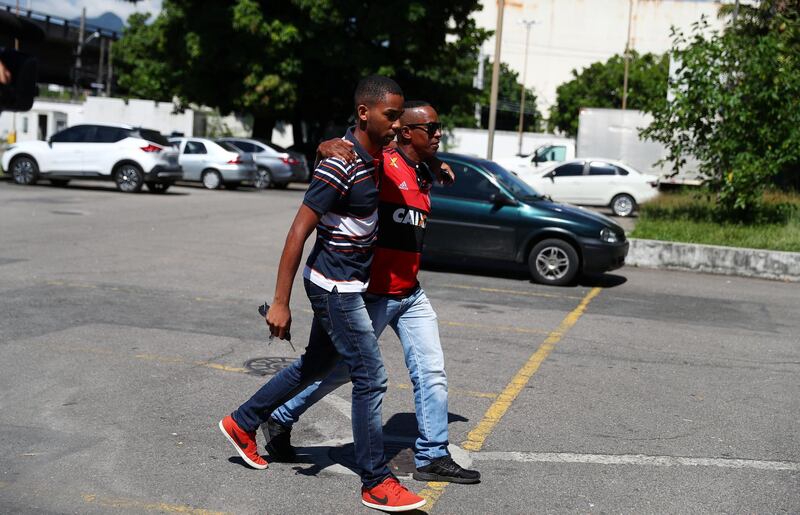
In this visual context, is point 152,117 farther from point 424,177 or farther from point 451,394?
point 424,177

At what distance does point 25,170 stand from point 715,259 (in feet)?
58.4

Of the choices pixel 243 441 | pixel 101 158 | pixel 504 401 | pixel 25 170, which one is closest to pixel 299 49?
pixel 101 158

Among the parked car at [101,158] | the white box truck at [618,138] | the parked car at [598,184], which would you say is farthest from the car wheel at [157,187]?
the white box truck at [618,138]

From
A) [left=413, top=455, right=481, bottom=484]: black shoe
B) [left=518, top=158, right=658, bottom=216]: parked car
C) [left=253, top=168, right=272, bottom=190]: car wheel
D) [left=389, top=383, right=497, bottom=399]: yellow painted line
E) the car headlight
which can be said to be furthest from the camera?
[left=253, top=168, right=272, bottom=190]: car wheel

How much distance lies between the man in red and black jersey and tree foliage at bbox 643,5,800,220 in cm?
1232

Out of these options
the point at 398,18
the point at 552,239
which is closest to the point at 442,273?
the point at 552,239

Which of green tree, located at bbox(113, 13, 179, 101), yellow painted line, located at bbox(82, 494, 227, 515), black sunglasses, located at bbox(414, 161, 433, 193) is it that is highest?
green tree, located at bbox(113, 13, 179, 101)

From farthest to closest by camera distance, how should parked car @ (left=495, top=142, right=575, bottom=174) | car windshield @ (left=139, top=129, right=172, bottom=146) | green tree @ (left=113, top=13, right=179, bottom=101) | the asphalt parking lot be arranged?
green tree @ (left=113, top=13, right=179, bottom=101), parked car @ (left=495, top=142, right=575, bottom=174), car windshield @ (left=139, top=129, right=172, bottom=146), the asphalt parking lot

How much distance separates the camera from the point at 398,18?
32.9 metres

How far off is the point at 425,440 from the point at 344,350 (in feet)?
2.63

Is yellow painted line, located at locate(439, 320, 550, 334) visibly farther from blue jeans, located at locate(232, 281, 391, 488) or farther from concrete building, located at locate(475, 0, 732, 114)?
concrete building, located at locate(475, 0, 732, 114)

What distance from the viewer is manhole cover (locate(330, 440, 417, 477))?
492cm

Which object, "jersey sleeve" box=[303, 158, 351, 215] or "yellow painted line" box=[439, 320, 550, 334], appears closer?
"jersey sleeve" box=[303, 158, 351, 215]

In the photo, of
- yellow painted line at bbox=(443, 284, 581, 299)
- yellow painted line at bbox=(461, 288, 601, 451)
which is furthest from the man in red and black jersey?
yellow painted line at bbox=(443, 284, 581, 299)
